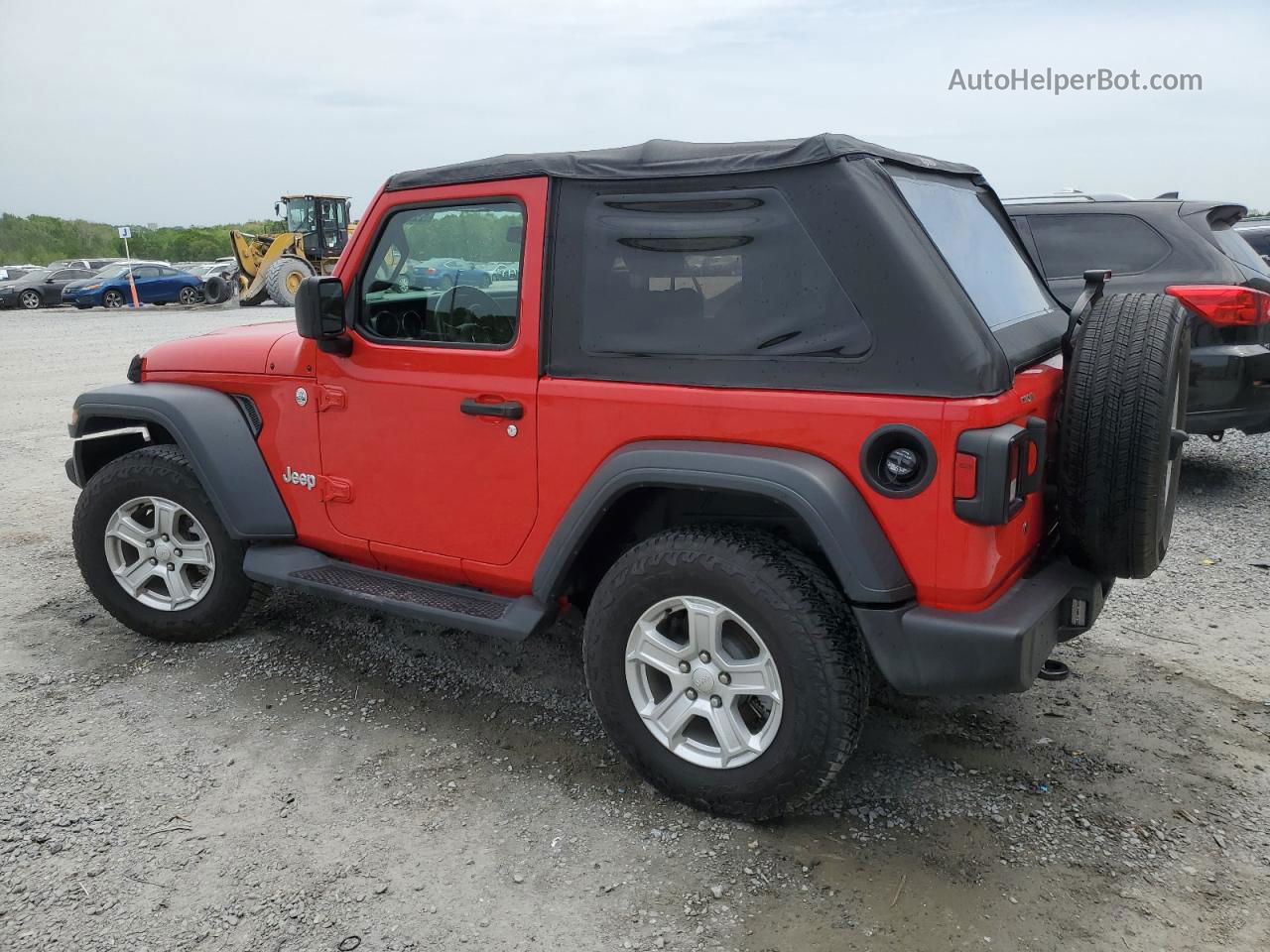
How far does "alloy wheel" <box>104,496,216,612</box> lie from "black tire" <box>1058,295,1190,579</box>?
3.24 m

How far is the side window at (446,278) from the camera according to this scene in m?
3.23

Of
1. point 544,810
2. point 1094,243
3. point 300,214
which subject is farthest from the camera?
point 300,214

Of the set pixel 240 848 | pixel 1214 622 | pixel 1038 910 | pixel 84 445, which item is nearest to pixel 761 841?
pixel 1038 910

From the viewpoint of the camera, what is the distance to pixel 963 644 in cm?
254

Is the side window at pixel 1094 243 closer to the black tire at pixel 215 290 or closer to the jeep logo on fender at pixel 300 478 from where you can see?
the jeep logo on fender at pixel 300 478

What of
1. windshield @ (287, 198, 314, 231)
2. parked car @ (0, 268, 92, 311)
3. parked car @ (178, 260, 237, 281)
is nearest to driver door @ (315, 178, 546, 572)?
windshield @ (287, 198, 314, 231)

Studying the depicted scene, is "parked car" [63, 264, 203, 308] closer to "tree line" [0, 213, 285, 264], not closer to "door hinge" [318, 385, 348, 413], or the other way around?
"door hinge" [318, 385, 348, 413]

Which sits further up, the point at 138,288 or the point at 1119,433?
the point at 1119,433

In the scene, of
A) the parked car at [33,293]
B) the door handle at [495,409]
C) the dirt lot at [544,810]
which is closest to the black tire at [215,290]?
the parked car at [33,293]

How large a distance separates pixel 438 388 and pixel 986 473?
179cm

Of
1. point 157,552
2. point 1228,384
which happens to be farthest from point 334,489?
point 1228,384

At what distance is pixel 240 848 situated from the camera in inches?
112

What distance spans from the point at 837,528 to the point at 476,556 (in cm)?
135

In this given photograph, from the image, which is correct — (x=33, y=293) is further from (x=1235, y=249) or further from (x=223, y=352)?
(x=1235, y=249)
